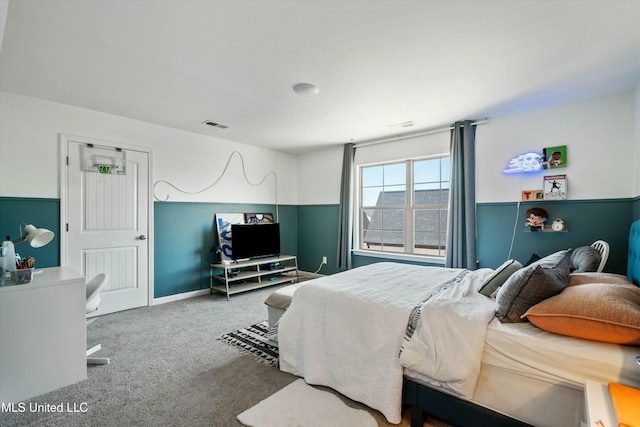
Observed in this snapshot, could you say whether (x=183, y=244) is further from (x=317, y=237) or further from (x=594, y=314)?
(x=594, y=314)

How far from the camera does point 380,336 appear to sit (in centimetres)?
171

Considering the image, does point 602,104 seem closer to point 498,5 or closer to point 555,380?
point 498,5

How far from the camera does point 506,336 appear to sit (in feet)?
4.69

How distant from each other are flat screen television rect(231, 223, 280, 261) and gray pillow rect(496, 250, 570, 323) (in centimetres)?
365

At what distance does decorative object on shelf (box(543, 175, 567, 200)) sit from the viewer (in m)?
3.07

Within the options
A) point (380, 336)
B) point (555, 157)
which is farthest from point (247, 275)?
point (555, 157)

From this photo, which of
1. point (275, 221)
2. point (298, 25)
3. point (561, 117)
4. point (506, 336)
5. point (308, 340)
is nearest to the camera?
point (506, 336)

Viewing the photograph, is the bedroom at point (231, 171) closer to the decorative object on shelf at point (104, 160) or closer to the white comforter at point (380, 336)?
the decorative object on shelf at point (104, 160)

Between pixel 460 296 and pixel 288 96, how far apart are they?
2.44m

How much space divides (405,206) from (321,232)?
171 centimetres

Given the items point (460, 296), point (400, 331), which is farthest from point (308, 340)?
point (460, 296)

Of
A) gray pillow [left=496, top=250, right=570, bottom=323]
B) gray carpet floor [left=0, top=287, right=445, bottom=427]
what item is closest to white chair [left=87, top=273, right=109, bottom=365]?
gray carpet floor [left=0, top=287, right=445, bottom=427]

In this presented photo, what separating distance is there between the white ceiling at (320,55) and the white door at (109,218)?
0.59 m

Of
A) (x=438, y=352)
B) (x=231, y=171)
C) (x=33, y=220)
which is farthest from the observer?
(x=231, y=171)
